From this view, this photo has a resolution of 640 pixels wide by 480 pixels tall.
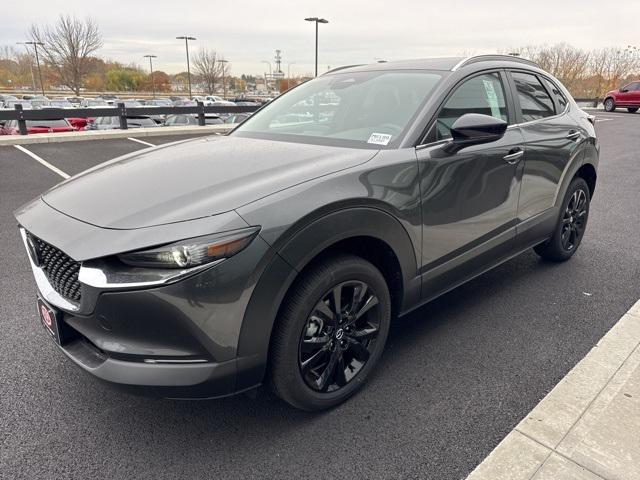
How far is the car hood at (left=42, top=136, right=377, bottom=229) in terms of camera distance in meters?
1.94

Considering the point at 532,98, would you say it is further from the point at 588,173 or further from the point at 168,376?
the point at 168,376

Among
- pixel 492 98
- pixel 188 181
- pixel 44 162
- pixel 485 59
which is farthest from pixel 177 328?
pixel 44 162

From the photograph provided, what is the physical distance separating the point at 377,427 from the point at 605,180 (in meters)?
7.87

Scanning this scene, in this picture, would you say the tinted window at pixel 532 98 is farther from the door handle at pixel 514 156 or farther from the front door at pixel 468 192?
the door handle at pixel 514 156

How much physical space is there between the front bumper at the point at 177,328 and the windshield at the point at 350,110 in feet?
3.87

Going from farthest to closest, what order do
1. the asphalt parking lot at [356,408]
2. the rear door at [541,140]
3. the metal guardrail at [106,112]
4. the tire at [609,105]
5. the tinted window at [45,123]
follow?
the tire at [609,105] < the tinted window at [45,123] < the metal guardrail at [106,112] < the rear door at [541,140] < the asphalt parking lot at [356,408]

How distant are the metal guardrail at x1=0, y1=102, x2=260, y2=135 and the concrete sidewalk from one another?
12875 mm

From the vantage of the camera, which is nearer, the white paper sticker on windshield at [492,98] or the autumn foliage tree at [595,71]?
the white paper sticker on windshield at [492,98]

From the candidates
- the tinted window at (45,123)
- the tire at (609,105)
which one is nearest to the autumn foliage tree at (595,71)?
the tire at (609,105)

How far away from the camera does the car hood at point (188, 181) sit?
76.2 inches

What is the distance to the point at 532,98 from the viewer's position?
362 centimetres

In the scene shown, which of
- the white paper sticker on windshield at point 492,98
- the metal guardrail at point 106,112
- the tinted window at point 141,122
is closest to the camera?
the white paper sticker on windshield at point 492,98

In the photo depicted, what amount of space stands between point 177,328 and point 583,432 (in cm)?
185

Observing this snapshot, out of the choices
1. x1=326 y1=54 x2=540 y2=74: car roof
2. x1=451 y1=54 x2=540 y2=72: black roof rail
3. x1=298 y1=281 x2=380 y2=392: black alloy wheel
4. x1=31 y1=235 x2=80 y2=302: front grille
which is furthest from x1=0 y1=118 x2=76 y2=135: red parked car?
x1=298 y1=281 x2=380 y2=392: black alloy wheel
